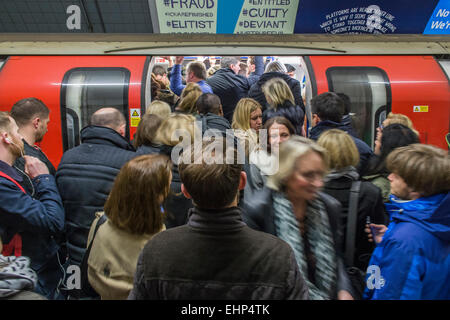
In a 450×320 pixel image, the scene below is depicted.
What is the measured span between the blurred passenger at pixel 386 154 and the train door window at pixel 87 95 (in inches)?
120

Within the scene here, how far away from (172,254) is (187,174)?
0.25 metres

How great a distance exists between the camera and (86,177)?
2047mm

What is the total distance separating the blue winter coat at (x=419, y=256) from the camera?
1.45 m

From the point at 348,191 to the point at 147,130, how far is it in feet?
4.09

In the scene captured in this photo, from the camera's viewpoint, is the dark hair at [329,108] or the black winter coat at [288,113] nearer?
the dark hair at [329,108]

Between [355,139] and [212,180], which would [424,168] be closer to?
[212,180]

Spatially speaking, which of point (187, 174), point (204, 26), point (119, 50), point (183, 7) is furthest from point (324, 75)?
point (187, 174)

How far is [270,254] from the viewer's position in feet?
3.76

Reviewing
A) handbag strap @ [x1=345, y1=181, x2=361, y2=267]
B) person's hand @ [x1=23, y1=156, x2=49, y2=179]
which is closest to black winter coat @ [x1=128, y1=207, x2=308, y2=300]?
handbag strap @ [x1=345, y1=181, x2=361, y2=267]

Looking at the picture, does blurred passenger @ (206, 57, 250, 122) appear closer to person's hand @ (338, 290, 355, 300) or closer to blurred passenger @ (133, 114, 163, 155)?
blurred passenger @ (133, 114, 163, 155)

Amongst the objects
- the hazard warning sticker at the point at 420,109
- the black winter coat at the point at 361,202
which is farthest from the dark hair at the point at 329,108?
the hazard warning sticker at the point at 420,109

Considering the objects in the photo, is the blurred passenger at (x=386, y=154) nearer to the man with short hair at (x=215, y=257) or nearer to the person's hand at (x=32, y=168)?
the man with short hair at (x=215, y=257)

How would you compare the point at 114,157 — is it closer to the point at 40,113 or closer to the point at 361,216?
the point at 40,113

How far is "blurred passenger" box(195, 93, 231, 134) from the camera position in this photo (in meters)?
3.01
